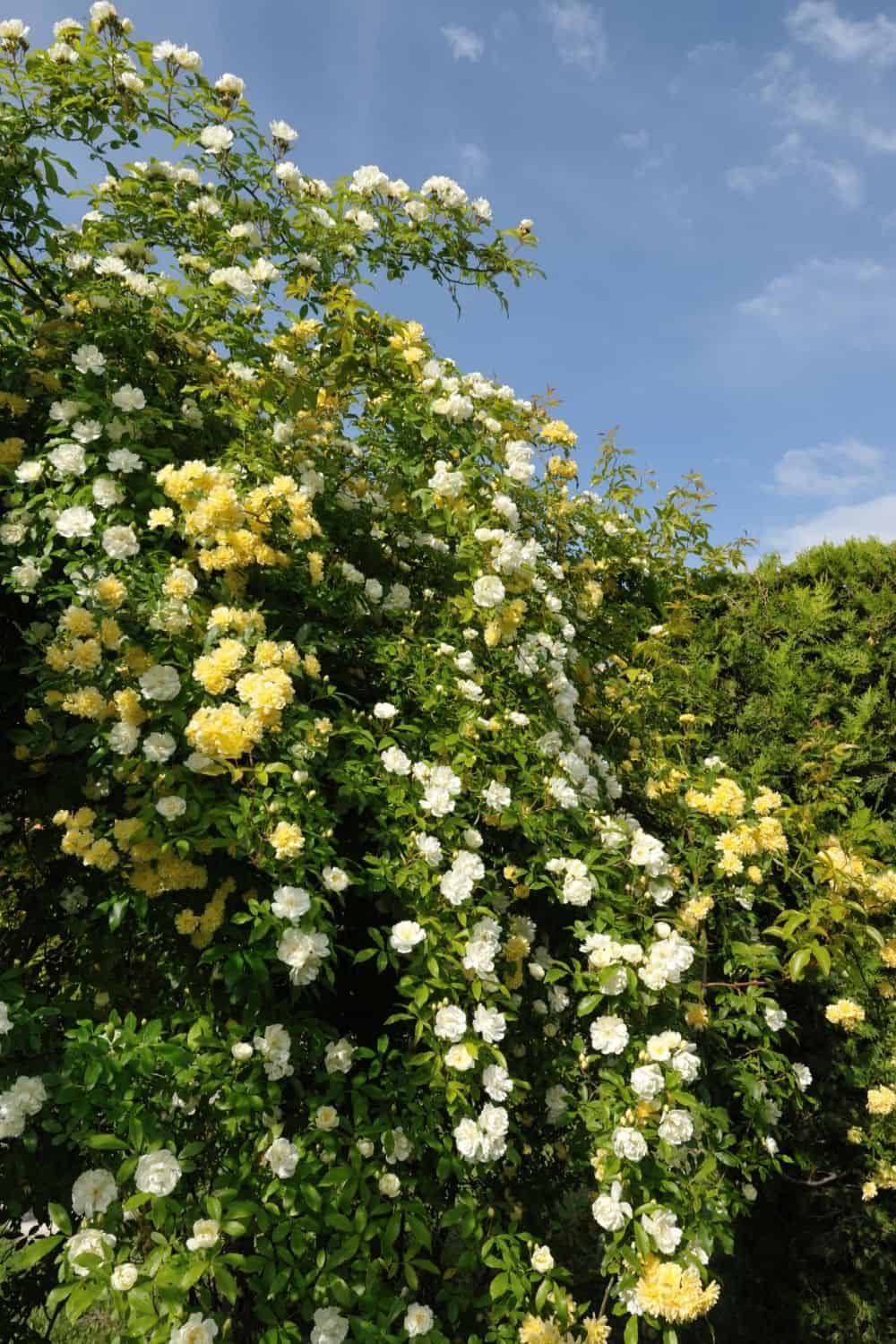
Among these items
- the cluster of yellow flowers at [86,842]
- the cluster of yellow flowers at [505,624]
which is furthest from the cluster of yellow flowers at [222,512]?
the cluster of yellow flowers at [86,842]

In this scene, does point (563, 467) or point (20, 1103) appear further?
point (563, 467)

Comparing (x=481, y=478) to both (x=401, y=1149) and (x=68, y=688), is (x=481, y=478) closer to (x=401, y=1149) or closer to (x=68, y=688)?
(x=68, y=688)

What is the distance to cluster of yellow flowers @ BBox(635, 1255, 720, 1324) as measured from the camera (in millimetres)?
1690

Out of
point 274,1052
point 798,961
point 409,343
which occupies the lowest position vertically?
point 274,1052

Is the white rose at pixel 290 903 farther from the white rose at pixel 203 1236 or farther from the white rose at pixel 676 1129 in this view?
the white rose at pixel 676 1129

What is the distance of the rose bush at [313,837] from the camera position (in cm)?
168

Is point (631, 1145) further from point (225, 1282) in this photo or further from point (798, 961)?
point (225, 1282)

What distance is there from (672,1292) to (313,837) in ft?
3.67

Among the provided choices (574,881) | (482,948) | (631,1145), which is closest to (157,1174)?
(482,948)

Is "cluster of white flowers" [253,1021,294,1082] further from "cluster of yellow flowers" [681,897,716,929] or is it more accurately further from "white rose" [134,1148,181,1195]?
"cluster of yellow flowers" [681,897,716,929]

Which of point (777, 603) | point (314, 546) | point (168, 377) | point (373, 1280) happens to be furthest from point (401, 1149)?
point (777, 603)

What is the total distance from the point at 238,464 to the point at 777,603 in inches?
89.5

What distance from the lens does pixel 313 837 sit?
67.5 inches

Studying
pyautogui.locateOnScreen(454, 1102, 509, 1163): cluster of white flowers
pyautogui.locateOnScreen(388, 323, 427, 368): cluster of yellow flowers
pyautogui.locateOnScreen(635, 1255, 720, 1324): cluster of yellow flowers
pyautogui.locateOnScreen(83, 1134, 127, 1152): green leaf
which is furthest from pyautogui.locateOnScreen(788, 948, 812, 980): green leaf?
pyautogui.locateOnScreen(388, 323, 427, 368): cluster of yellow flowers
